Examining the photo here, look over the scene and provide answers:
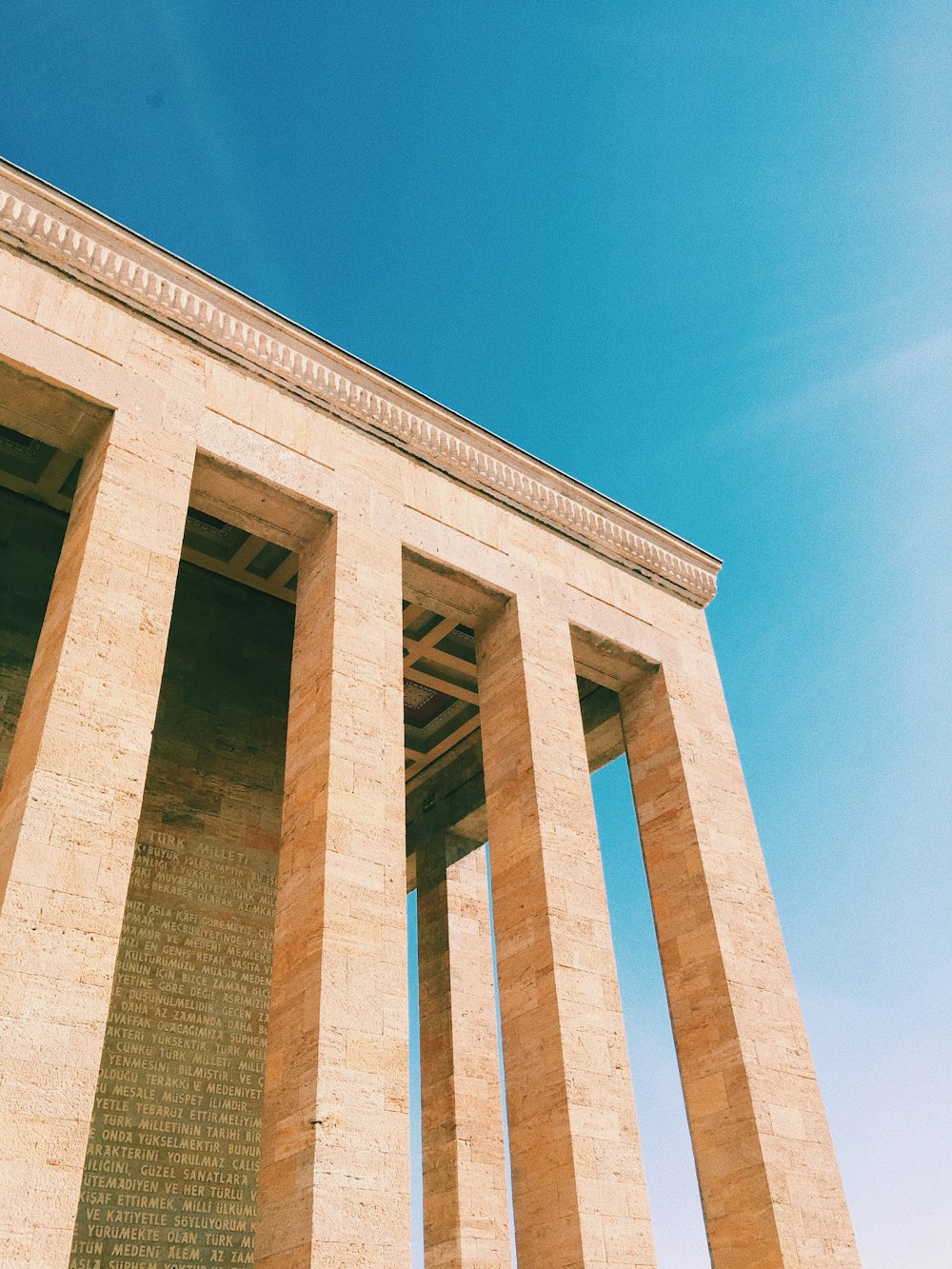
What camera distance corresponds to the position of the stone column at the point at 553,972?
1068cm

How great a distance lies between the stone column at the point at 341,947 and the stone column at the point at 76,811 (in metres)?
1.97

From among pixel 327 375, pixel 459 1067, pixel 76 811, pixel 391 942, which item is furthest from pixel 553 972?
pixel 327 375

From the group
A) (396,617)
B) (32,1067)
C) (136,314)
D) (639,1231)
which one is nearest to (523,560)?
(396,617)

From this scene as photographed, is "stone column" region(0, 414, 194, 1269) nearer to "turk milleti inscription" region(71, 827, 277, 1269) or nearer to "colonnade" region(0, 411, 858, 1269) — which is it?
"colonnade" region(0, 411, 858, 1269)

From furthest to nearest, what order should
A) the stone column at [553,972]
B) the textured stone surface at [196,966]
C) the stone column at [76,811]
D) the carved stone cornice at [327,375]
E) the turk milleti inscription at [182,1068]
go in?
1. the carved stone cornice at [327,375]
2. the textured stone surface at [196,966]
3. the turk milleti inscription at [182,1068]
4. the stone column at [553,972]
5. the stone column at [76,811]

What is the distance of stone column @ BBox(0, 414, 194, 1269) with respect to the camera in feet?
24.4

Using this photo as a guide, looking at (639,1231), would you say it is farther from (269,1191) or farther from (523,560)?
(523,560)

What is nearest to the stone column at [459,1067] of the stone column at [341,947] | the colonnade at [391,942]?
the colonnade at [391,942]

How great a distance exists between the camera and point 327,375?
1415 centimetres

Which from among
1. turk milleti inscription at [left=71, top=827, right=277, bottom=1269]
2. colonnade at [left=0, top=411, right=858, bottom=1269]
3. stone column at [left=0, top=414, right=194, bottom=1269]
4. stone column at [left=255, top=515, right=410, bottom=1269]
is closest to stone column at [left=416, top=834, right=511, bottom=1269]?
colonnade at [left=0, top=411, right=858, bottom=1269]

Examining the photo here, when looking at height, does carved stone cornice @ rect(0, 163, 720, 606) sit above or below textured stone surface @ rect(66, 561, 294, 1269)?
above

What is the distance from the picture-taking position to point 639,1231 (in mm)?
10688

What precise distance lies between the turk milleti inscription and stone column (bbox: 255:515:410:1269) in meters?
2.99

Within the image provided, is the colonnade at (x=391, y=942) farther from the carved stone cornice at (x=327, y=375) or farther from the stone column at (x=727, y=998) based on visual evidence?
the carved stone cornice at (x=327, y=375)
